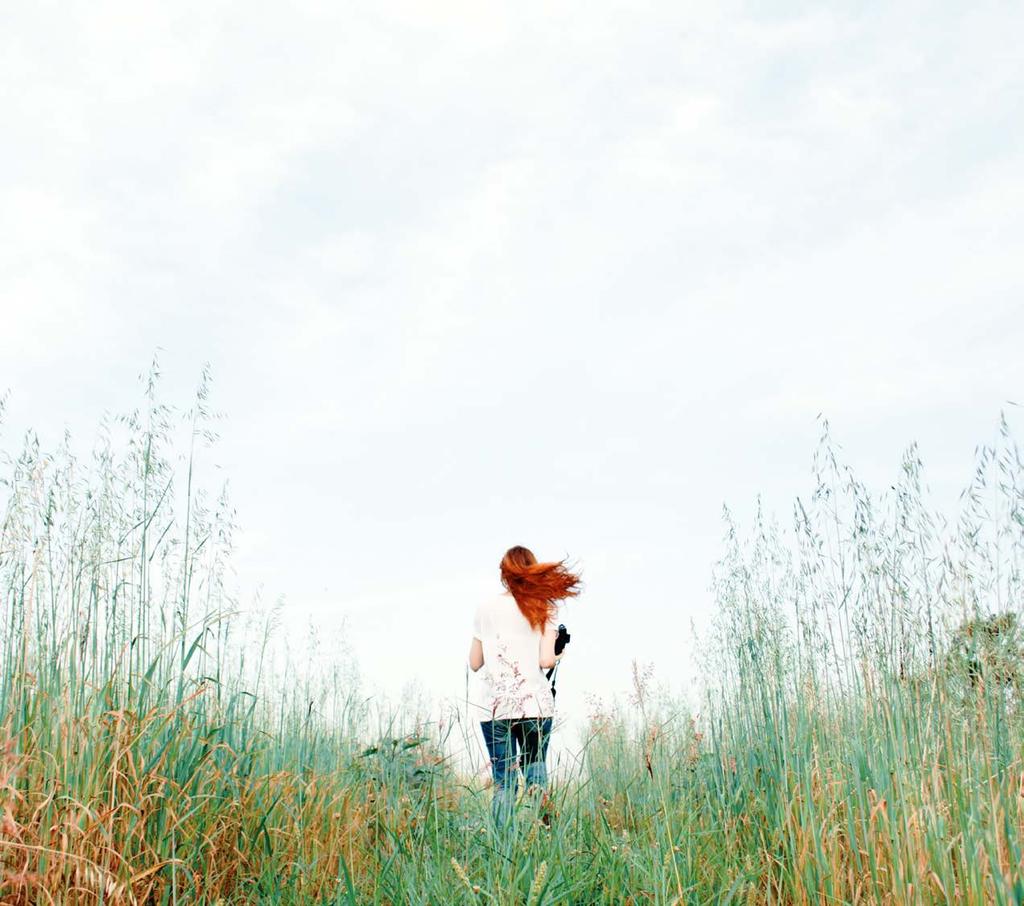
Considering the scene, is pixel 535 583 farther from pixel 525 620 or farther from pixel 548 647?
pixel 548 647

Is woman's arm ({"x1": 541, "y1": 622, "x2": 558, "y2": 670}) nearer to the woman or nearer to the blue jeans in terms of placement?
the woman

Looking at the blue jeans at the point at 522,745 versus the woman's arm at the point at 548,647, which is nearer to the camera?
the blue jeans at the point at 522,745

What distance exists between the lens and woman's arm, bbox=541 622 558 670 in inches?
224

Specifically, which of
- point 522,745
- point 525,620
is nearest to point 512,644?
point 525,620

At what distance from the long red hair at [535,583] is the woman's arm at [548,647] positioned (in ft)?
0.19

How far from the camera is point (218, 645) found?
4215mm

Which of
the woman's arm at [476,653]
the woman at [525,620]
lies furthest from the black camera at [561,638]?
the woman's arm at [476,653]

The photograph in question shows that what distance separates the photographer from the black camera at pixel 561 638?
5770mm

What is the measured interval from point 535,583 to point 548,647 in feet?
1.42

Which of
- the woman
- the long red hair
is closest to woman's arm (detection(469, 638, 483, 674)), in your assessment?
the woman

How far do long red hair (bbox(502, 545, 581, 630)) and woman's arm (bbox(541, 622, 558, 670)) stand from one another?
0.19 ft

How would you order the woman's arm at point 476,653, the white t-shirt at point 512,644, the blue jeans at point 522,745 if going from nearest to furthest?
the blue jeans at point 522,745, the white t-shirt at point 512,644, the woman's arm at point 476,653

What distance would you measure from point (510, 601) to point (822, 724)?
7.51 ft

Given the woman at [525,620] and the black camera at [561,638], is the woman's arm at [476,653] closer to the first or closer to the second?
the woman at [525,620]
